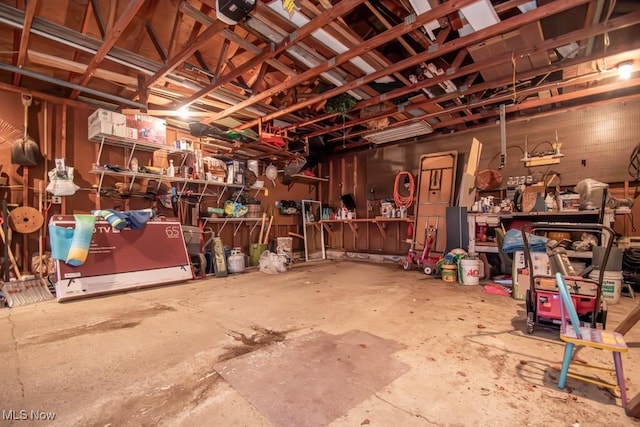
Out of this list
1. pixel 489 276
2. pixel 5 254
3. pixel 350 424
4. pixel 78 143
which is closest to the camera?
pixel 350 424

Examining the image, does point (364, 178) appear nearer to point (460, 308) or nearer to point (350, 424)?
point (460, 308)

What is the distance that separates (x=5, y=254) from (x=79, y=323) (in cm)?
203

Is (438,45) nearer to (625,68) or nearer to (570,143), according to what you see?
(625,68)

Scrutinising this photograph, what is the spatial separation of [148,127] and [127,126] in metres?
0.31

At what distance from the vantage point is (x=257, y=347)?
2.17 meters

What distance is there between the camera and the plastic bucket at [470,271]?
14.1 feet

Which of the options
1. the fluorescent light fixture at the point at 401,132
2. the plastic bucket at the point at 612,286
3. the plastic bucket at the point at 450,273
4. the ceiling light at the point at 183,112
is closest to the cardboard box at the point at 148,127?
the ceiling light at the point at 183,112

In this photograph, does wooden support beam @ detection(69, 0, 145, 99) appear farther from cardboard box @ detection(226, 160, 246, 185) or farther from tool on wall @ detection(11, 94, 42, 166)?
cardboard box @ detection(226, 160, 246, 185)

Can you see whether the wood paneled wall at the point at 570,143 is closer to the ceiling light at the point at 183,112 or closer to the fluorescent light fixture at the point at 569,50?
the fluorescent light fixture at the point at 569,50

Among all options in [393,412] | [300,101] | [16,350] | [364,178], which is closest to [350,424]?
[393,412]

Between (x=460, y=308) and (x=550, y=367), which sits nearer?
(x=550, y=367)

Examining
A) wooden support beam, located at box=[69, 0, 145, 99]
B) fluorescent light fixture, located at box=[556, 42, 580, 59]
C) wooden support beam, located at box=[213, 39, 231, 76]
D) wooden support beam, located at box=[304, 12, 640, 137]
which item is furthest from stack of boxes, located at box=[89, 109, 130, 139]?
fluorescent light fixture, located at box=[556, 42, 580, 59]

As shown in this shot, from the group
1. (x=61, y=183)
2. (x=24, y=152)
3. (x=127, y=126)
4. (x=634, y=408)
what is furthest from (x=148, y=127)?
(x=634, y=408)

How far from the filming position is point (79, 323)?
274 centimetres
